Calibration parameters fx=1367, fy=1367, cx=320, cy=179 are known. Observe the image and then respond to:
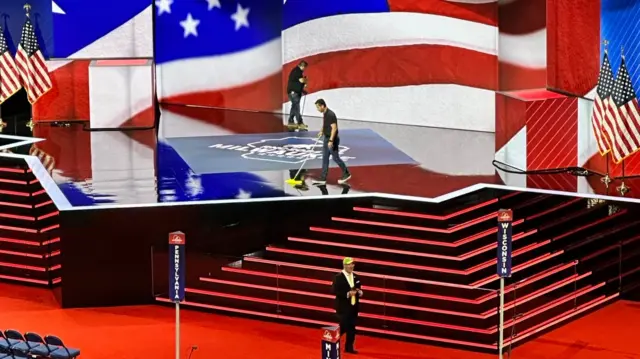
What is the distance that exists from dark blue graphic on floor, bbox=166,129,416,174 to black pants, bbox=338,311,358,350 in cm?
621

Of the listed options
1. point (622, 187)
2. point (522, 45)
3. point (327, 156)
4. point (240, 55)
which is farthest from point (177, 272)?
point (240, 55)

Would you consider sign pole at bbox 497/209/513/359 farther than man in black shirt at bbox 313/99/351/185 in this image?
No

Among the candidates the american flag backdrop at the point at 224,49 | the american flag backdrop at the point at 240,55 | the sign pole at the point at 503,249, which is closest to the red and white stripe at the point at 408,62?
the american flag backdrop at the point at 240,55

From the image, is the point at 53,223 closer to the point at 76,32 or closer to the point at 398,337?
the point at 398,337

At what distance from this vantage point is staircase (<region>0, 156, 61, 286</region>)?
21422mm

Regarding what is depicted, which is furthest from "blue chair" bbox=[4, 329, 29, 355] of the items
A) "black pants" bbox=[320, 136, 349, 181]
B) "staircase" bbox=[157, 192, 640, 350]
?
"black pants" bbox=[320, 136, 349, 181]

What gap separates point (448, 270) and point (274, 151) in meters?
7.09

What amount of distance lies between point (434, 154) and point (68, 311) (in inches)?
316

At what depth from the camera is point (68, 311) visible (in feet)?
65.5

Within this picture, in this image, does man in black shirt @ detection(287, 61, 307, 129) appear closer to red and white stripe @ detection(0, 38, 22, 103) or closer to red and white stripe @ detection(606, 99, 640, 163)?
red and white stripe @ detection(0, 38, 22, 103)

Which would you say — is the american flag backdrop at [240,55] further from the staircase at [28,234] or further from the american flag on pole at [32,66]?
the staircase at [28,234]

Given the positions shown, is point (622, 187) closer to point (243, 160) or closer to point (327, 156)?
point (327, 156)

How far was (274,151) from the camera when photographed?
25438 mm

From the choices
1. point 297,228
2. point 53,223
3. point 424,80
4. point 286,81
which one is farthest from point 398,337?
point 286,81
